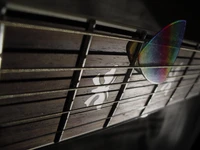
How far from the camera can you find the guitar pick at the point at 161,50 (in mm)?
795

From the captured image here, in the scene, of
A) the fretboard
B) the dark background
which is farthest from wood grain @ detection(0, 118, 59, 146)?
the dark background

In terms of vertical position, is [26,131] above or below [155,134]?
above

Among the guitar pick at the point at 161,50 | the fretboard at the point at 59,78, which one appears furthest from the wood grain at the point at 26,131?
the guitar pick at the point at 161,50

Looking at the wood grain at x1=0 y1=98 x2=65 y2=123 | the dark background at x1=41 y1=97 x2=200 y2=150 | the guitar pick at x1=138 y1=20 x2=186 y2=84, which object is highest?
the guitar pick at x1=138 y1=20 x2=186 y2=84

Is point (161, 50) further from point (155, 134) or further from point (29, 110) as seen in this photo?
point (155, 134)

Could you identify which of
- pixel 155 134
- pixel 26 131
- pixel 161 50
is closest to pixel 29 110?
pixel 26 131

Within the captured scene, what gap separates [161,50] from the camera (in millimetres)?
854

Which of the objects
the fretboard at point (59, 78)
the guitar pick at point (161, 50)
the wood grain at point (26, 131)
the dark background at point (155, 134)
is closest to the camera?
the fretboard at point (59, 78)

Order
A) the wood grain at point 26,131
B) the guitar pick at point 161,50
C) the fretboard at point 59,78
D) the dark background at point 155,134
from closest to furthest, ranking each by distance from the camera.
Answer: the fretboard at point 59,78
the wood grain at point 26,131
the guitar pick at point 161,50
the dark background at point 155,134

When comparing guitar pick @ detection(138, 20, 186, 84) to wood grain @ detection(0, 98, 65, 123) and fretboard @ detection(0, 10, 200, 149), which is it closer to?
fretboard @ detection(0, 10, 200, 149)

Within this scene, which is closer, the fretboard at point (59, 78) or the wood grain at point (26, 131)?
the fretboard at point (59, 78)

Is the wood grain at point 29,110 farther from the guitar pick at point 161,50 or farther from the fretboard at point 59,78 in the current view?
the guitar pick at point 161,50

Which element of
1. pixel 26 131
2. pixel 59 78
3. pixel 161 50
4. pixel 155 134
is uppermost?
pixel 161 50

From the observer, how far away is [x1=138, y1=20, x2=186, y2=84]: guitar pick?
0.79 m
